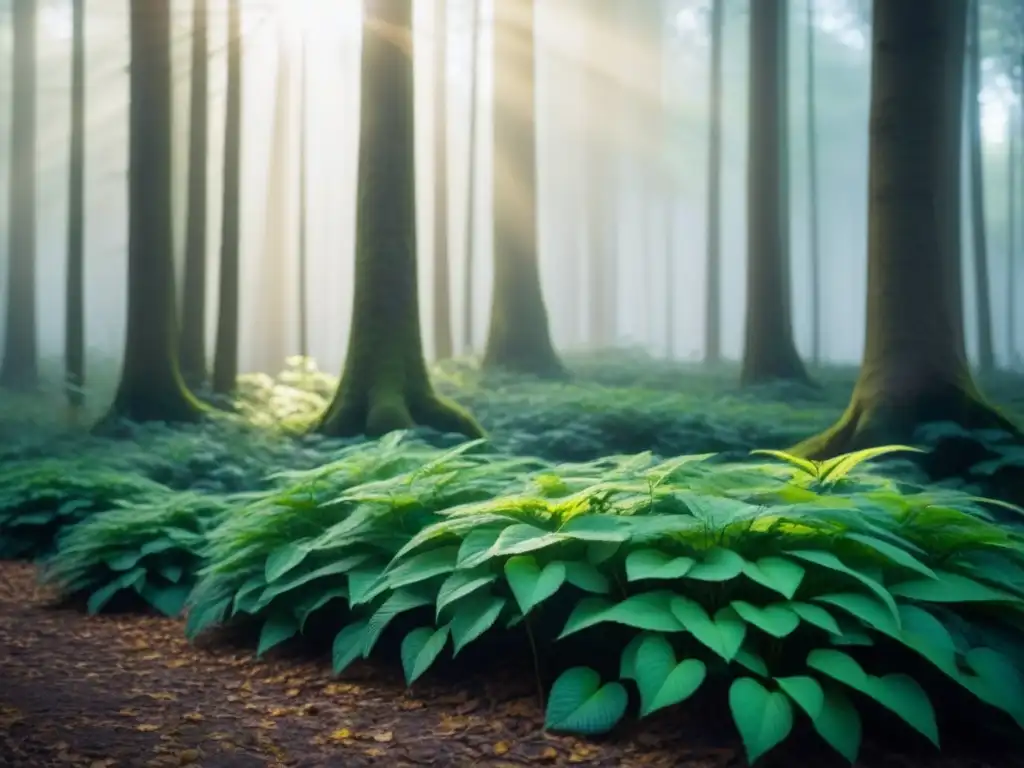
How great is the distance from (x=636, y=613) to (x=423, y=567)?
0.97 m

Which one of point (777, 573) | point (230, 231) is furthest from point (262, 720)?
point (230, 231)

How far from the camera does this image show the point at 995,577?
3.20m

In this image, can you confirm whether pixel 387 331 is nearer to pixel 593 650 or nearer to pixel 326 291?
pixel 593 650

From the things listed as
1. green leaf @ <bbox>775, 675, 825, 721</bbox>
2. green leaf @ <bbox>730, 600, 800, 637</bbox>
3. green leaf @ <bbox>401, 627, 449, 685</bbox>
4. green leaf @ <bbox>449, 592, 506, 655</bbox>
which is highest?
green leaf @ <bbox>730, 600, 800, 637</bbox>

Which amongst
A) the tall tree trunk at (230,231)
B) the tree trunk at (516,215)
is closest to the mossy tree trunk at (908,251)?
the tree trunk at (516,215)

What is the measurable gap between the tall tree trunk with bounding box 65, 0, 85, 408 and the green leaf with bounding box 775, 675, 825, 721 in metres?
11.3

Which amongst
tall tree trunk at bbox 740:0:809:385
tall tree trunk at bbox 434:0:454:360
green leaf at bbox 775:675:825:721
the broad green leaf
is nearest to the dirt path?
green leaf at bbox 775:675:825:721

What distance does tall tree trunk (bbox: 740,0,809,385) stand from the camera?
11.3 meters

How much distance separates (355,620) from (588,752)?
159 cm

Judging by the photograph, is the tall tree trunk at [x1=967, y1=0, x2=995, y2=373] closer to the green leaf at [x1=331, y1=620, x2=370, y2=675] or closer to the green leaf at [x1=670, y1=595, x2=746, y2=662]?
the green leaf at [x1=670, y1=595, x2=746, y2=662]

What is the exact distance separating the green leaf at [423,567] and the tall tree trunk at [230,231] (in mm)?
8750

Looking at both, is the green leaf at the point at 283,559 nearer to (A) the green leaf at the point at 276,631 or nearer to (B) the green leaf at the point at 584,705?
(A) the green leaf at the point at 276,631

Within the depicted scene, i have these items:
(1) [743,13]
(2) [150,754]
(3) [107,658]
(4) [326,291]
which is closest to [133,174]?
(3) [107,658]

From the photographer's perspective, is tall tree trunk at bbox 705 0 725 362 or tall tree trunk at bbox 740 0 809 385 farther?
tall tree trunk at bbox 705 0 725 362
